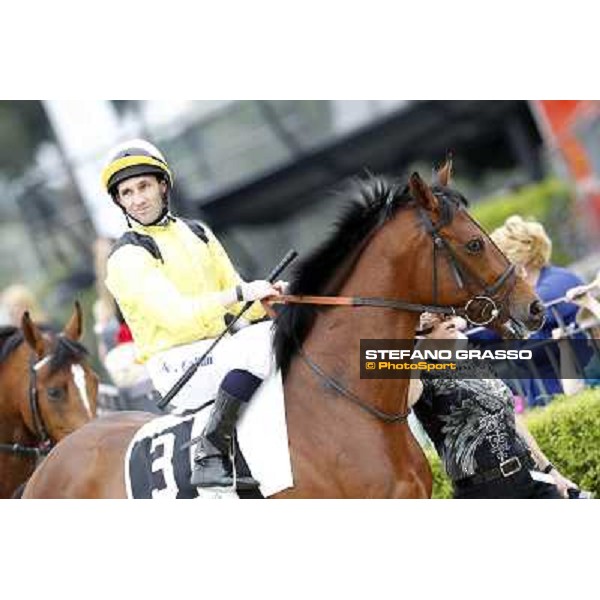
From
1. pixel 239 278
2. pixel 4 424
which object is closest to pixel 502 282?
pixel 239 278

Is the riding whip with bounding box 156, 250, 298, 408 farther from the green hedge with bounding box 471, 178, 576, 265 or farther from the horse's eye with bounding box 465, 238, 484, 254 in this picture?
the green hedge with bounding box 471, 178, 576, 265

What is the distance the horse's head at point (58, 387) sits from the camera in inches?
241

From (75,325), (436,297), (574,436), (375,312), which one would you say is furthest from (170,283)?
(574,436)

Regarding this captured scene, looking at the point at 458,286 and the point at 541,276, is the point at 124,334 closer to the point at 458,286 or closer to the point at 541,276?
the point at 541,276

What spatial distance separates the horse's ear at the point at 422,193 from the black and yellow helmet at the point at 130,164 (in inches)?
39.9

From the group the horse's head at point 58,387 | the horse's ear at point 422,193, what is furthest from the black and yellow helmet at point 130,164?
the horse's head at point 58,387

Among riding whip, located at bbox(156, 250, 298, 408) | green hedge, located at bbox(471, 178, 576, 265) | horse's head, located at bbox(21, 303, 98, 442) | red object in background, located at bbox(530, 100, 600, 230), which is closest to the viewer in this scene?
riding whip, located at bbox(156, 250, 298, 408)

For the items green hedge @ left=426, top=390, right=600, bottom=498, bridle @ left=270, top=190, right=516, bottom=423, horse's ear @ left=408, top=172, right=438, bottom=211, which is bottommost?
green hedge @ left=426, top=390, right=600, bottom=498

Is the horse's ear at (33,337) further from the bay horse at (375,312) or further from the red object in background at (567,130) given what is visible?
the red object in background at (567,130)

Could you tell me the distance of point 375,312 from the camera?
4582 mm

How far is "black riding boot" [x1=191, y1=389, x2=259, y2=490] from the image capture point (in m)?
4.51

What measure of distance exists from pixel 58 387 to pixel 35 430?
270 millimetres

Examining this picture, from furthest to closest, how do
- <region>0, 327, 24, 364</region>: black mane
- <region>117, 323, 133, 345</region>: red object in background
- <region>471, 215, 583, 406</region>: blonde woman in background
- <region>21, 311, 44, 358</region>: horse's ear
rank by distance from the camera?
1. <region>117, 323, 133, 345</region>: red object in background
2. <region>0, 327, 24, 364</region>: black mane
3. <region>21, 311, 44, 358</region>: horse's ear
4. <region>471, 215, 583, 406</region>: blonde woman in background

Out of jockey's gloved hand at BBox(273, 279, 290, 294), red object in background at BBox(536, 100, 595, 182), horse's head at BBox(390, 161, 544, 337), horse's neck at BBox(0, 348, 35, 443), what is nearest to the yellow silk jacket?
jockey's gloved hand at BBox(273, 279, 290, 294)
